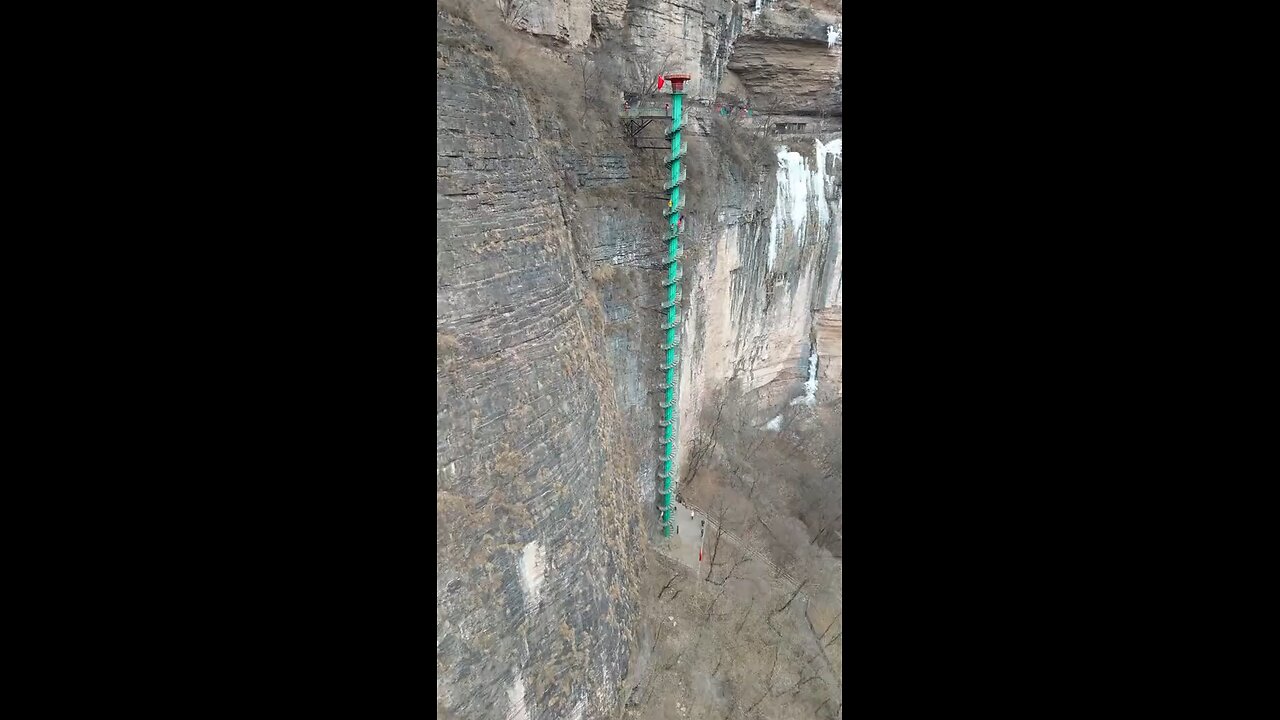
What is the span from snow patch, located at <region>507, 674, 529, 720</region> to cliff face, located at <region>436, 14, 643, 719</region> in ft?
0.06

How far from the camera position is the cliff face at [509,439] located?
300 inches

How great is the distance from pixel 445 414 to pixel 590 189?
5.45 m

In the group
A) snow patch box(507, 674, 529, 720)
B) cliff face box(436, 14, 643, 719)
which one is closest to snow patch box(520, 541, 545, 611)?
cliff face box(436, 14, 643, 719)

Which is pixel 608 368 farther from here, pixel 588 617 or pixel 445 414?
pixel 445 414

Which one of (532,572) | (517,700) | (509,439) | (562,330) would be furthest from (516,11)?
(517,700)

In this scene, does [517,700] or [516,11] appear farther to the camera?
[516,11]

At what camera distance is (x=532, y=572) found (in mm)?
8523

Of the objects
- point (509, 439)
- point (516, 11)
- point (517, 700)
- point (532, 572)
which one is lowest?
point (517, 700)

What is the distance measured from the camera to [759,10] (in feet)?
60.6

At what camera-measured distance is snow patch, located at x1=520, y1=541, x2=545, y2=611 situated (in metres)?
8.40

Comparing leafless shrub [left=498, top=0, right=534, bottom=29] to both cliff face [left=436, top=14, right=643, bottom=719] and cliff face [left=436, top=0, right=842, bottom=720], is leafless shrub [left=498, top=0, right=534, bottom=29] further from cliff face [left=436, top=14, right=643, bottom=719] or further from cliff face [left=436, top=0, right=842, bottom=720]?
cliff face [left=436, top=14, right=643, bottom=719]

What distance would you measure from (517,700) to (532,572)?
1.29 meters

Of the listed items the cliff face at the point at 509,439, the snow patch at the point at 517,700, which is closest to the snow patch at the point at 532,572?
the cliff face at the point at 509,439

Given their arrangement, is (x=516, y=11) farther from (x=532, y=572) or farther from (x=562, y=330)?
(x=532, y=572)
